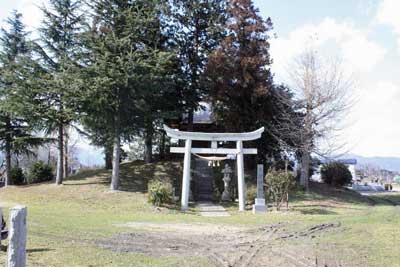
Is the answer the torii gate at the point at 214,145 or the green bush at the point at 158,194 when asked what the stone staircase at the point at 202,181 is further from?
the green bush at the point at 158,194

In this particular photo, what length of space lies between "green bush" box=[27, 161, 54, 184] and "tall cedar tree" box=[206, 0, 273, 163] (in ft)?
42.6

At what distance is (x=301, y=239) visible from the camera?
9.79m

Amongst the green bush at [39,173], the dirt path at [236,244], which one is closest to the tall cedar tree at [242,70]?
the dirt path at [236,244]

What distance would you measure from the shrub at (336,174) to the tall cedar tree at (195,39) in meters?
11.0

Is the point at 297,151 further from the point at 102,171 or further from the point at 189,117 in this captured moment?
the point at 102,171

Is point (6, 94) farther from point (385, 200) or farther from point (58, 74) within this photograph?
point (385, 200)

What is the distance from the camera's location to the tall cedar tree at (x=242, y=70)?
73.6 feet

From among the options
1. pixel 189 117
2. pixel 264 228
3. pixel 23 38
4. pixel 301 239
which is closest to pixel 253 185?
pixel 189 117

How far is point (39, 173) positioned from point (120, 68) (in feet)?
39.7

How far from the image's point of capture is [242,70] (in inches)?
884

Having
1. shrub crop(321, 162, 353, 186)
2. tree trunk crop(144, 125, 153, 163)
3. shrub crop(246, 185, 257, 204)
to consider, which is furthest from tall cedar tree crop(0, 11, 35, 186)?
shrub crop(321, 162, 353, 186)

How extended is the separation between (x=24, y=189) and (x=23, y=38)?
927 centimetres

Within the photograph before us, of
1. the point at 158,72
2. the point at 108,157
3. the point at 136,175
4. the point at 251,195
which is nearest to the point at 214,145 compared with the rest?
the point at 251,195

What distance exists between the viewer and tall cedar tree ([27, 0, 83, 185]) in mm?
20894
